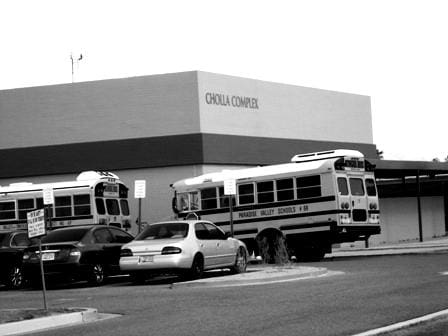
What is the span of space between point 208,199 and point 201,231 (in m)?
8.75

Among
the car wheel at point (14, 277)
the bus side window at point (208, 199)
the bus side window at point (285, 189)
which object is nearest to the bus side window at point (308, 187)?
the bus side window at point (285, 189)

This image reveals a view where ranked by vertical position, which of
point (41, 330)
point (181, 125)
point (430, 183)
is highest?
point (181, 125)

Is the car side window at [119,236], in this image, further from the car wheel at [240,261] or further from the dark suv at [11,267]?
the car wheel at [240,261]

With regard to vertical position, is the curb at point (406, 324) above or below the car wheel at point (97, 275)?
below

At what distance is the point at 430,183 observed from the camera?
151 ft

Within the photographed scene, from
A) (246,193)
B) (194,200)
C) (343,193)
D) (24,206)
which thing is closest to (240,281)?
(343,193)

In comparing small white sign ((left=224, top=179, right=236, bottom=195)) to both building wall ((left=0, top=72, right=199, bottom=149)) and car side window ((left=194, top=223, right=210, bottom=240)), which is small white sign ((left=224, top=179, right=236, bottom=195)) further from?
building wall ((left=0, top=72, right=199, bottom=149))

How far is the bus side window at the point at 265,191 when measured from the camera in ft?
95.2

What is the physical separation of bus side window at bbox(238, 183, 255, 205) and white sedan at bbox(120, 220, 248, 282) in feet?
21.8

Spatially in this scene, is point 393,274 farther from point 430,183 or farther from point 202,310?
point 430,183

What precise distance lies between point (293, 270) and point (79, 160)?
21.4 metres

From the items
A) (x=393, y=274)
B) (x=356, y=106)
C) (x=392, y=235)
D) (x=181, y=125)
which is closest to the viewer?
(x=393, y=274)

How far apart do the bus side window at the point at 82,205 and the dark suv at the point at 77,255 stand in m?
8.30

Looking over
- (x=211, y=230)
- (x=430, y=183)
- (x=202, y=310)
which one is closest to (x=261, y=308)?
(x=202, y=310)
